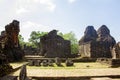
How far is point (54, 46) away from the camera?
3772 centimetres

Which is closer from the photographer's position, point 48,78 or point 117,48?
point 48,78

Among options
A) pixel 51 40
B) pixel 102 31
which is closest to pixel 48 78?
pixel 51 40

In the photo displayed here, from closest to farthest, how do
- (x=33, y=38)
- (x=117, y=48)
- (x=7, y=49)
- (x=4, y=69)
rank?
(x=4, y=69) → (x=7, y=49) → (x=117, y=48) → (x=33, y=38)

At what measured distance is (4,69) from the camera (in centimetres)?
1149

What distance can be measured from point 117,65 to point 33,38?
60365mm

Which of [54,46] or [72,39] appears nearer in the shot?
[54,46]

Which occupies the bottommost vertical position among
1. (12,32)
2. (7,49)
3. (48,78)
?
(48,78)

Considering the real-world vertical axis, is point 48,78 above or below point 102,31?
below

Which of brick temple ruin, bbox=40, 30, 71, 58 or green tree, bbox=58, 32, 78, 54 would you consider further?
green tree, bbox=58, 32, 78, 54

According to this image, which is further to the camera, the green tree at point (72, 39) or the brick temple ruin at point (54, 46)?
the green tree at point (72, 39)

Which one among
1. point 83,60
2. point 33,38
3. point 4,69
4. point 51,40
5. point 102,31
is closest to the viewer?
point 4,69

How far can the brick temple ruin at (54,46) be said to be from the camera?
37.5 meters

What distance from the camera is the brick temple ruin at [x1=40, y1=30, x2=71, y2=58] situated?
37.5 m

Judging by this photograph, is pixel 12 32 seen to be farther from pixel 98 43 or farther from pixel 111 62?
pixel 98 43
